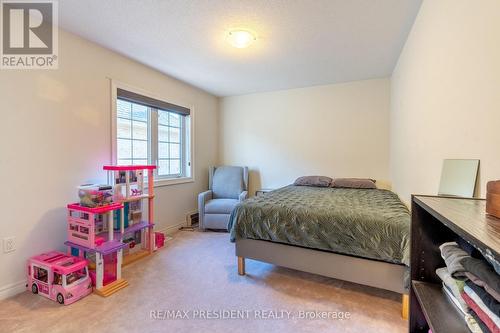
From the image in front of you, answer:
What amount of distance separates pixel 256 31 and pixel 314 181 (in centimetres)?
227

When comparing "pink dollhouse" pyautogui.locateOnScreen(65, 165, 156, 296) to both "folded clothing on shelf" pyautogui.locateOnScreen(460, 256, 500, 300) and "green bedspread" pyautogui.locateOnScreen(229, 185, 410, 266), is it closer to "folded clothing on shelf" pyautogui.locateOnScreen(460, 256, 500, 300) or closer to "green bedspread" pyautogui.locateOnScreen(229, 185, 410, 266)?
"green bedspread" pyautogui.locateOnScreen(229, 185, 410, 266)

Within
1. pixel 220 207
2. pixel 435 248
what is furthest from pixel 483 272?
pixel 220 207

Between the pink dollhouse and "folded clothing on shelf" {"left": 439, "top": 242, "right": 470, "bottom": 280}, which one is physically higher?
"folded clothing on shelf" {"left": 439, "top": 242, "right": 470, "bottom": 280}

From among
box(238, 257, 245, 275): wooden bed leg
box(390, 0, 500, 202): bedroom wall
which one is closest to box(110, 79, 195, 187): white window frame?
box(238, 257, 245, 275): wooden bed leg

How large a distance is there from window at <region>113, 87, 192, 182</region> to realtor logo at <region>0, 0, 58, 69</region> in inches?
27.5

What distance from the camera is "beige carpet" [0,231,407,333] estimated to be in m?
1.55

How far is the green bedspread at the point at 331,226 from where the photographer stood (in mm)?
1625

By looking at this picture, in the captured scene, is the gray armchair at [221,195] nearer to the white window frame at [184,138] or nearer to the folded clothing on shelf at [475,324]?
the white window frame at [184,138]

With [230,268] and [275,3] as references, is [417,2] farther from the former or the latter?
[230,268]

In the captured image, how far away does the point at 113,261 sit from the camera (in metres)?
2.14

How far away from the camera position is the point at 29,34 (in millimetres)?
2018

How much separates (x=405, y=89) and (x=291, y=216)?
1.83 metres

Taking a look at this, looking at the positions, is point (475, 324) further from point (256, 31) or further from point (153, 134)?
point (153, 134)

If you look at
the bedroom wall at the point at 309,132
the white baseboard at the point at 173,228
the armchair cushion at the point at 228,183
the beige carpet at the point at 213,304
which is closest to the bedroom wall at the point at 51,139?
the beige carpet at the point at 213,304
